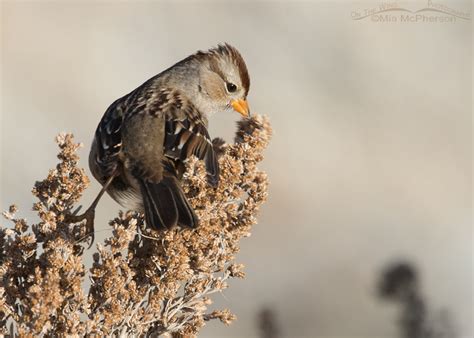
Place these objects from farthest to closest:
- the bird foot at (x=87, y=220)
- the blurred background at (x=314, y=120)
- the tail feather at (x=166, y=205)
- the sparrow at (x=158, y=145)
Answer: the blurred background at (x=314, y=120), the sparrow at (x=158, y=145), the bird foot at (x=87, y=220), the tail feather at (x=166, y=205)

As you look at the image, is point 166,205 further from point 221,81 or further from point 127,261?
point 221,81

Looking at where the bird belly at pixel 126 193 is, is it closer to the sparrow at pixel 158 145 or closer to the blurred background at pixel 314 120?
the sparrow at pixel 158 145

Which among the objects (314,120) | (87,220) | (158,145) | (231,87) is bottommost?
(87,220)

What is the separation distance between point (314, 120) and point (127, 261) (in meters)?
4.59

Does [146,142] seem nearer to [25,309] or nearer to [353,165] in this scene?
[25,309]


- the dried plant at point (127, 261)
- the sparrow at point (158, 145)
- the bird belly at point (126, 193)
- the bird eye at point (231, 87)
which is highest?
the bird eye at point (231, 87)

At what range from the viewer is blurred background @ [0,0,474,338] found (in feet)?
22.3

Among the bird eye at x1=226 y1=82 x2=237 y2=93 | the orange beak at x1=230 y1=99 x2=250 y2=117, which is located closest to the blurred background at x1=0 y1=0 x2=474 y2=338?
the orange beak at x1=230 y1=99 x2=250 y2=117

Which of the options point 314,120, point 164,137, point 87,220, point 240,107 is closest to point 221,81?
point 240,107

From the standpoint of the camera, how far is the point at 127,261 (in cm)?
349

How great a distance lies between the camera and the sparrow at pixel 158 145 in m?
3.68

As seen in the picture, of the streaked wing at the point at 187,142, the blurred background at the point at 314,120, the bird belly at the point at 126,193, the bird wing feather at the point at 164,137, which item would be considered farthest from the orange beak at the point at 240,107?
the blurred background at the point at 314,120

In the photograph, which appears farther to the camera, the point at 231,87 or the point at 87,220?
the point at 231,87

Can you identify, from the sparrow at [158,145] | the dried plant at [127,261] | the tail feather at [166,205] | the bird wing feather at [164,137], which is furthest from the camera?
the bird wing feather at [164,137]
